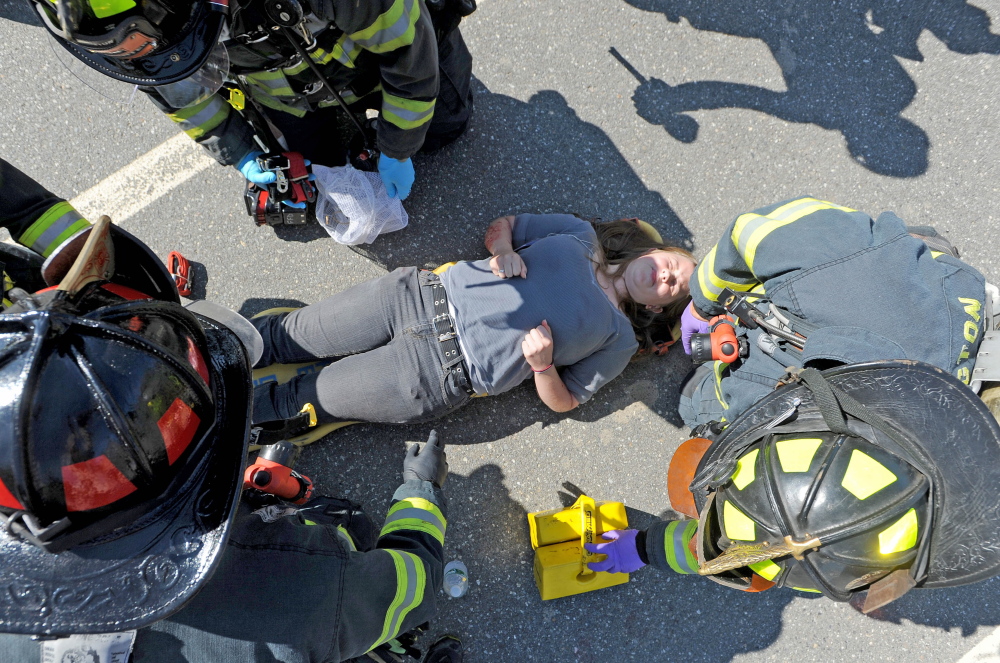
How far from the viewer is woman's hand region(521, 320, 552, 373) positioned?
8.19ft

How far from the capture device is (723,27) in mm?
3381

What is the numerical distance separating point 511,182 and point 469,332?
1106mm

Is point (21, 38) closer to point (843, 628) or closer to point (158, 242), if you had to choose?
point (158, 242)

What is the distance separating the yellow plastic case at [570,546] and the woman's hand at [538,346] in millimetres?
770

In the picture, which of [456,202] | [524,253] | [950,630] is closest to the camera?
[524,253]

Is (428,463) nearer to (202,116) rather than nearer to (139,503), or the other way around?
(139,503)

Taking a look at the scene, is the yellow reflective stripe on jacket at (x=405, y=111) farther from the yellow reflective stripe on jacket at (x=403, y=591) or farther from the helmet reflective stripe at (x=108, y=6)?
the yellow reflective stripe on jacket at (x=403, y=591)

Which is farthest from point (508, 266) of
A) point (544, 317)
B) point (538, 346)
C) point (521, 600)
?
point (521, 600)

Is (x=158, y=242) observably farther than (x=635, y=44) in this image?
No

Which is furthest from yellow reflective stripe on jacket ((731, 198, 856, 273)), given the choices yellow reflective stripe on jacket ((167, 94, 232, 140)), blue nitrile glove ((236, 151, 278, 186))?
yellow reflective stripe on jacket ((167, 94, 232, 140))

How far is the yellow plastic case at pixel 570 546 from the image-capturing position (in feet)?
8.80

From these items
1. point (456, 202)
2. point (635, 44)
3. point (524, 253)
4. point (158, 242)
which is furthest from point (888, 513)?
point (158, 242)

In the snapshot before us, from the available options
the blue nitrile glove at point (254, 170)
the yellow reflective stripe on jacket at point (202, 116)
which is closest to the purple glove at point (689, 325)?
the blue nitrile glove at point (254, 170)

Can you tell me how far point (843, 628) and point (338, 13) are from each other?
12.5 feet
